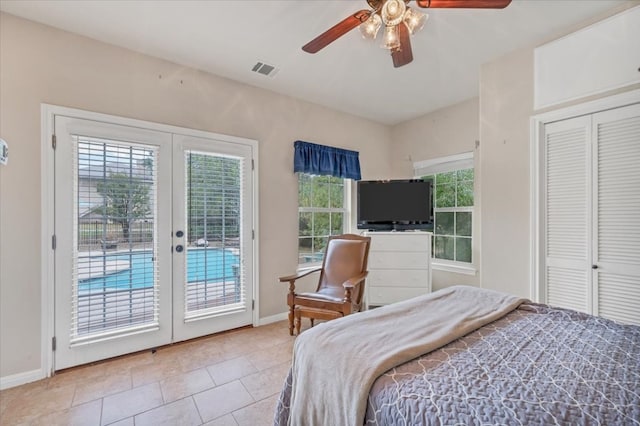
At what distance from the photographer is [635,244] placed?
2.09 meters

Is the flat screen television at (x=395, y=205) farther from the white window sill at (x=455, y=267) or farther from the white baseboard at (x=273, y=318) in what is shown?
the white baseboard at (x=273, y=318)

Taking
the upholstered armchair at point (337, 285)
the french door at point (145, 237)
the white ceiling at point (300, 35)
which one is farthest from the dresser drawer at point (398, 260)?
the white ceiling at point (300, 35)

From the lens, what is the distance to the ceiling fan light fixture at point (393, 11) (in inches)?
63.2

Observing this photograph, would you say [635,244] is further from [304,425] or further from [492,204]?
[304,425]

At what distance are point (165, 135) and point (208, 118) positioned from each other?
465 millimetres

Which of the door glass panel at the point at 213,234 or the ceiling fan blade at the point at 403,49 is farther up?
the ceiling fan blade at the point at 403,49

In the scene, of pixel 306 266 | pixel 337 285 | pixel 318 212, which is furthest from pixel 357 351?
pixel 318 212

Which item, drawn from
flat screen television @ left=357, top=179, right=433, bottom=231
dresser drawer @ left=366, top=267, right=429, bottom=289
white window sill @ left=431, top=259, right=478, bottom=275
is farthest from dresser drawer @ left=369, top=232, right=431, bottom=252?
white window sill @ left=431, top=259, right=478, bottom=275

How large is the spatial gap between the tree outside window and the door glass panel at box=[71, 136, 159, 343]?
353 cm

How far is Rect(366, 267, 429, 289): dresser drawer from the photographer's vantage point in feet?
12.2

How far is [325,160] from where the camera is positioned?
383 centimetres

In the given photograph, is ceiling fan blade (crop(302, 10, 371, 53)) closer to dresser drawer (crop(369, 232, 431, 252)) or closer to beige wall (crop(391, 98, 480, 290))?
dresser drawer (crop(369, 232, 431, 252))

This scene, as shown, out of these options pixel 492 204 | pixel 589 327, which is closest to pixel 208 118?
pixel 492 204

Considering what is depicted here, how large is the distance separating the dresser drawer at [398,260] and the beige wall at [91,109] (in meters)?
1.08
